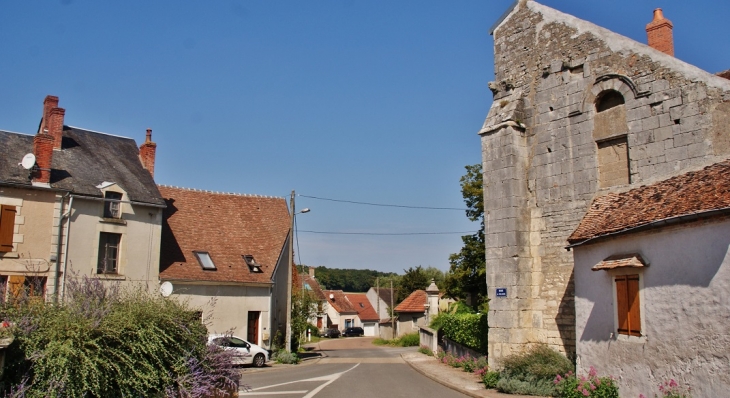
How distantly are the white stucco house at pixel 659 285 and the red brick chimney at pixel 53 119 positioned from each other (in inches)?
727

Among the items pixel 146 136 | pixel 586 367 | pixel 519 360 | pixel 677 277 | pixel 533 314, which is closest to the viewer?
pixel 677 277

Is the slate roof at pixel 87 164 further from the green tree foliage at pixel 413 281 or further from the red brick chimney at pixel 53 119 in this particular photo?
the green tree foliage at pixel 413 281

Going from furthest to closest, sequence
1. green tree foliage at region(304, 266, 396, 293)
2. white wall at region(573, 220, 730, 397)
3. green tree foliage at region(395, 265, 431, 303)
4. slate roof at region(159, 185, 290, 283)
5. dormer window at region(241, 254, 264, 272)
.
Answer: green tree foliage at region(304, 266, 396, 293)
green tree foliage at region(395, 265, 431, 303)
dormer window at region(241, 254, 264, 272)
slate roof at region(159, 185, 290, 283)
white wall at region(573, 220, 730, 397)

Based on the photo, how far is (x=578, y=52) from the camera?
14172mm

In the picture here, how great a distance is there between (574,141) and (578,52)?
6.87ft

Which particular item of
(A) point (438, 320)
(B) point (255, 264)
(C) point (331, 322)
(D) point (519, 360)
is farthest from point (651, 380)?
(C) point (331, 322)

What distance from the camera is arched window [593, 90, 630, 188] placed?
13.2 meters

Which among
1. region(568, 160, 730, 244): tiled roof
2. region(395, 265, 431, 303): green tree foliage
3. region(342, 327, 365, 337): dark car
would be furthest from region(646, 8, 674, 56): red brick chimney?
region(342, 327, 365, 337): dark car

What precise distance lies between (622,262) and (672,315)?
1254 millimetres

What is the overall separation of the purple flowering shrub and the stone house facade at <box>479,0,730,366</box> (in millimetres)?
1690

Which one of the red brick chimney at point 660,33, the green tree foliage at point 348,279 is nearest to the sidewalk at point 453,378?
the red brick chimney at point 660,33

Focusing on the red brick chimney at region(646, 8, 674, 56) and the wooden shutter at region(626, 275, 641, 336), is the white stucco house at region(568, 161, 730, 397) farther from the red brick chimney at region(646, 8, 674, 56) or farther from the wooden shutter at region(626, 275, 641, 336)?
the red brick chimney at region(646, 8, 674, 56)

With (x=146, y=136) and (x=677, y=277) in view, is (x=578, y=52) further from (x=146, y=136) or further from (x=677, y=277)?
(x=146, y=136)

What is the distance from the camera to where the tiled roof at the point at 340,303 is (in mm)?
69225
